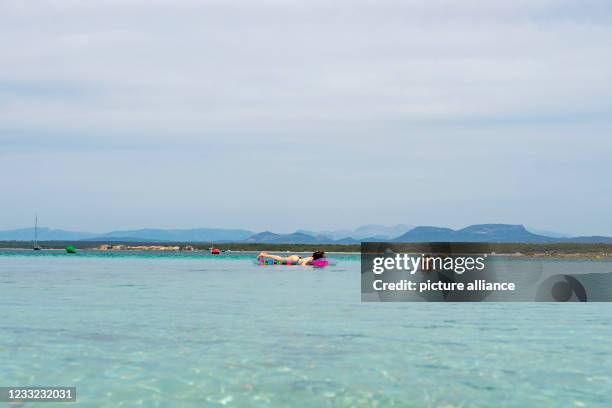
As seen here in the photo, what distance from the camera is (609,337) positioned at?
2920 cm

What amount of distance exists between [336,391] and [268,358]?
504 cm

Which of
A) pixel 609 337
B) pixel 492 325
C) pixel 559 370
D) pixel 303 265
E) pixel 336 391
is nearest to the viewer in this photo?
pixel 336 391

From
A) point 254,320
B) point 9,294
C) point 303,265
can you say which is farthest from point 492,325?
point 303,265

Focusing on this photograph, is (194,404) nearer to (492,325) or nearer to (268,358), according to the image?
(268,358)

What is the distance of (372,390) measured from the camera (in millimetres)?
18328

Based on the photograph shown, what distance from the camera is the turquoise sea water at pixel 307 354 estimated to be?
17938 mm

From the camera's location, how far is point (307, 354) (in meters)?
23.5

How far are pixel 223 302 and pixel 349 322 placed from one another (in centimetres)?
1288

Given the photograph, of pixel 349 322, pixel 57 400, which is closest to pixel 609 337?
pixel 349 322

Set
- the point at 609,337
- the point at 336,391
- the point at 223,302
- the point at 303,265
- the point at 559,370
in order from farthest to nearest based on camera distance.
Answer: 1. the point at 303,265
2. the point at 223,302
3. the point at 609,337
4. the point at 559,370
5. the point at 336,391

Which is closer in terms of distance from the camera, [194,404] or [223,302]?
[194,404]

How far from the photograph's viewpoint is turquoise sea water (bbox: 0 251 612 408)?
1794 centimetres

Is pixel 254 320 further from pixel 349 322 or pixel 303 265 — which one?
pixel 303 265

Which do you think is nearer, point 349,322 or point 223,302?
point 349,322
